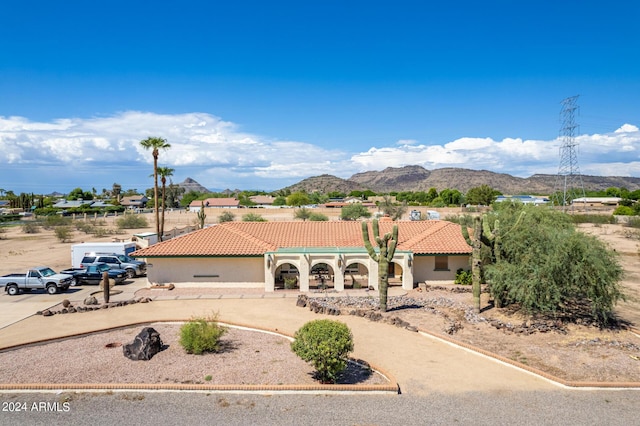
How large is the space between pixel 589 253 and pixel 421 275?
1102cm

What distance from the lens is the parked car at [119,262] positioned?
3102cm

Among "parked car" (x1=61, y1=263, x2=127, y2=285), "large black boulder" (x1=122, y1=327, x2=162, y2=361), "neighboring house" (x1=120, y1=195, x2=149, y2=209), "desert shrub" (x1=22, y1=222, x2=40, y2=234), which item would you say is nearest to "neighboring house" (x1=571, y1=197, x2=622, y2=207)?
"parked car" (x1=61, y1=263, x2=127, y2=285)

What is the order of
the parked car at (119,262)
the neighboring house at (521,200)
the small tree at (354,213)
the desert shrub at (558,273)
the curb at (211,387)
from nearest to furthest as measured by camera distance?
the curb at (211,387)
the desert shrub at (558,273)
the neighboring house at (521,200)
the parked car at (119,262)
the small tree at (354,213)

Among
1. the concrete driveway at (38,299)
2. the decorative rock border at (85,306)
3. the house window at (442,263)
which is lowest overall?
the concrete driveway at (38,299)

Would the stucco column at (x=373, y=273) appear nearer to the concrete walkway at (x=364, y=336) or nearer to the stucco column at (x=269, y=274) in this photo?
the concrete walkway at (x=364, y=336)

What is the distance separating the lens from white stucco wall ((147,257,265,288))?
1072 inches

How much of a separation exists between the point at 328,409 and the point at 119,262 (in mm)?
25114

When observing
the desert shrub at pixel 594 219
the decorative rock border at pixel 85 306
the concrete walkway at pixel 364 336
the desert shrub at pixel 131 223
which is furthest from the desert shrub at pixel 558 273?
the desert shrub at pixel 131 223

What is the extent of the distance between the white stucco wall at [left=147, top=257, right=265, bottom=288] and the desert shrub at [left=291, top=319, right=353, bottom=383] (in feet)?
47.9

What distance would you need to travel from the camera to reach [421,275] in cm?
2805

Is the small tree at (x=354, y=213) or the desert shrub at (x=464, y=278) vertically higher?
the small tree at (x=354, y=213)

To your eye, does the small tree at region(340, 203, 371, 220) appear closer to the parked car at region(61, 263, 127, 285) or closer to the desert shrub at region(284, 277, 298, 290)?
the desert shrub at region(284, 277, 298, 290)

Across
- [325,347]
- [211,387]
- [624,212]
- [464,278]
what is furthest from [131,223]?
[624,212]

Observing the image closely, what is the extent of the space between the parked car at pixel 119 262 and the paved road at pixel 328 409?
19.4m
